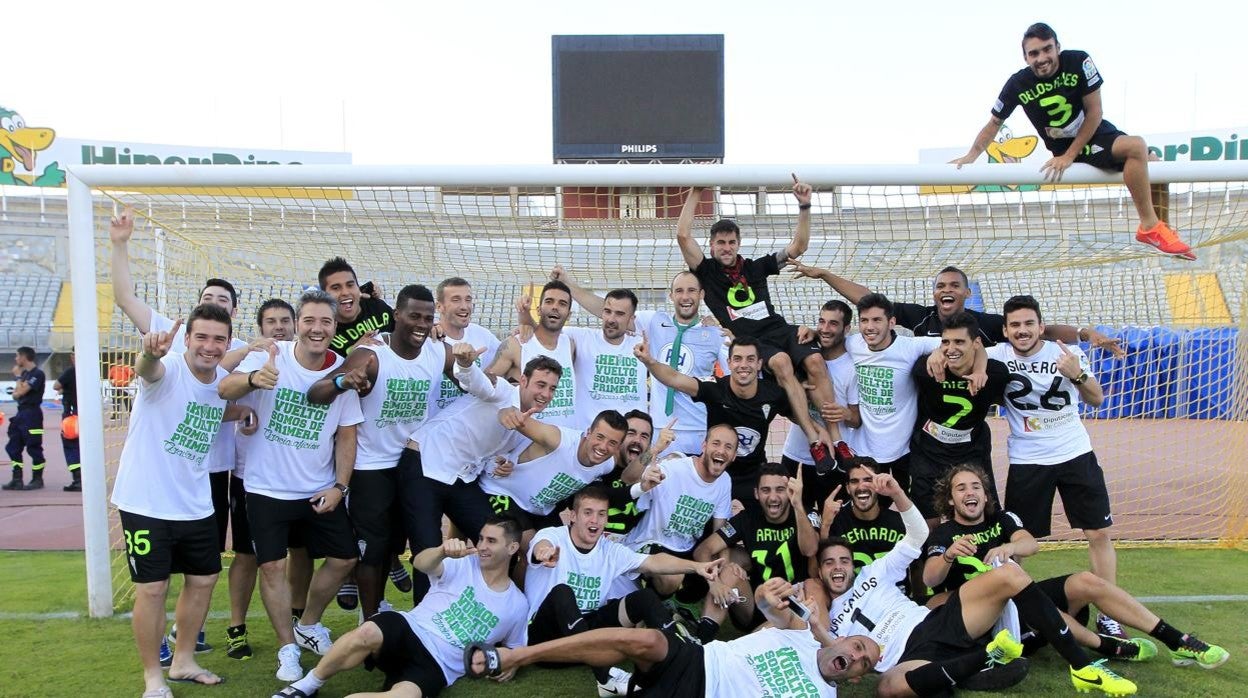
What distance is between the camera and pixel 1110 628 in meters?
4.60

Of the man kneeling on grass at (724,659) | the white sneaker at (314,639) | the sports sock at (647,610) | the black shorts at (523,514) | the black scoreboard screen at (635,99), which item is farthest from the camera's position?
the black scoreboard screen at (635,99)

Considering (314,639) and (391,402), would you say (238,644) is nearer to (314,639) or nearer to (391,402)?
(314,639)

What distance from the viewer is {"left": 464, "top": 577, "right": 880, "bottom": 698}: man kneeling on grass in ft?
12.1

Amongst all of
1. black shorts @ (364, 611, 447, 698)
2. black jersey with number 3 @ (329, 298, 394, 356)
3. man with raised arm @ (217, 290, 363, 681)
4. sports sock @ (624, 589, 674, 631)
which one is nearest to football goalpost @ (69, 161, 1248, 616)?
black jersey with number 3 @ (329, 298, 394, 356)

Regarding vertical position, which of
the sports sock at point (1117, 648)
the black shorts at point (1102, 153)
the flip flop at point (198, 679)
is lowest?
the flip flop at point (198, 679)

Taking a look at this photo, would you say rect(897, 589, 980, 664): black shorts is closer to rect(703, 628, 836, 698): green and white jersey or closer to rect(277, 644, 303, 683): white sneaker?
rect(703, 628, 836, 698): green and white jersey

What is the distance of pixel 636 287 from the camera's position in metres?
9.70

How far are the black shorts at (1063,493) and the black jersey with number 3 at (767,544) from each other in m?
1.41

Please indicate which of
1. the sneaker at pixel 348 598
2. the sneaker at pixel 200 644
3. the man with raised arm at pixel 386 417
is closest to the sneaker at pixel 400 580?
the sneaker at pixel 348 598

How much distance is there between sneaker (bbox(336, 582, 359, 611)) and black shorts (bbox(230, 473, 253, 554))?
89 cm

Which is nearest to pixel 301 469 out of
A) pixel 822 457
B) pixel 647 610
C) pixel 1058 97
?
pixel 647 610

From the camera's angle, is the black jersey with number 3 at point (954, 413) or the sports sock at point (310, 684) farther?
the black jersey with number 3 at point (954, 413)

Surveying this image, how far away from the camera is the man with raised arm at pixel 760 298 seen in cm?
542

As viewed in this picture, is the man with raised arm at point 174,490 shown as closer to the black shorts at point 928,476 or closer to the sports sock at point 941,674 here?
the sports sock at point 941,674
